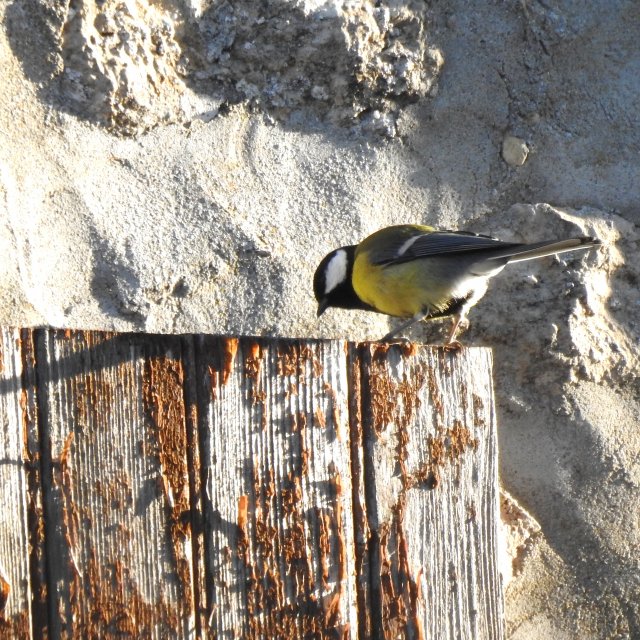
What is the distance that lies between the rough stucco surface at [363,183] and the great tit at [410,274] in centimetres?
13

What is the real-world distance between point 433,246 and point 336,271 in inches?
15.5

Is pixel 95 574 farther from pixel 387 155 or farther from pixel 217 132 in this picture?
pixel 387 155

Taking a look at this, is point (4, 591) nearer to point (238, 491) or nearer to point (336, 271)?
point (238, 491)

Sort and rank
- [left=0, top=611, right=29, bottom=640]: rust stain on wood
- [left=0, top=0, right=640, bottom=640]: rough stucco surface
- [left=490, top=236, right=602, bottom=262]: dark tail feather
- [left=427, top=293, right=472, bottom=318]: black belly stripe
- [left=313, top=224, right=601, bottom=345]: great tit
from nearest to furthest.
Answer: [left=0, top=611, right=29, bottom=640]: rust stain on wood
[left=490, top=236, right=602, bottom=262]: dark tail feather
[left=0, top=0, right=640, bottom=640]: rough stucco surface
[left=313, top=224, right=601, bottom=345]: great tit
[left=427, top=293, right=472, bottom=318]: black belly stripe

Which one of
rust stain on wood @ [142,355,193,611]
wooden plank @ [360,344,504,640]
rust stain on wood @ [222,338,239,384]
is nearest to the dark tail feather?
wooden plank @ [360,344,504,640]

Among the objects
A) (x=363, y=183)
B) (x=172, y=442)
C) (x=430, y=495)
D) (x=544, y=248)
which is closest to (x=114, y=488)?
(x=172, y=442)

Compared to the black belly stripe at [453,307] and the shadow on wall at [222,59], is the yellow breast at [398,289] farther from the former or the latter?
the shadow on wall at [222,59]

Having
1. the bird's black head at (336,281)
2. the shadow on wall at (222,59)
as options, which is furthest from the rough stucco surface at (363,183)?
the bird's black head at (336,281)

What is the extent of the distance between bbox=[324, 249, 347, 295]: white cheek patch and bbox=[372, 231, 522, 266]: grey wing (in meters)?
0.14

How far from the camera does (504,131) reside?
352 centimetres

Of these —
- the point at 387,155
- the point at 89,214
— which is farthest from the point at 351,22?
the point at 89,214

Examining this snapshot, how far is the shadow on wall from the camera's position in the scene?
A: 3.11 meters

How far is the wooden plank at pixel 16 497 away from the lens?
1679 millimetres

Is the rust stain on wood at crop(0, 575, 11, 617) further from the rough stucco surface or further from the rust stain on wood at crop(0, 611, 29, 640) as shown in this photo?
the rough stucco surface
